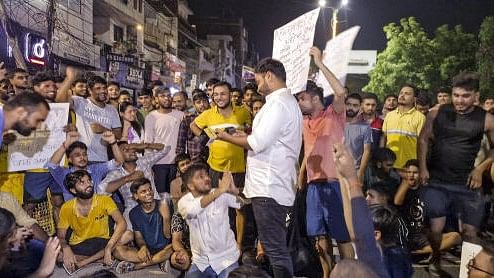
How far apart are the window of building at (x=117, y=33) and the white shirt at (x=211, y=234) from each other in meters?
23.3

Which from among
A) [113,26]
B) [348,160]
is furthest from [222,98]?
[113,26]

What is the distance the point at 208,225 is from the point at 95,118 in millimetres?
2480

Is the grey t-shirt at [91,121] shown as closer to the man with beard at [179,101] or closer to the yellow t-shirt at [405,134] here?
the man with beard at [179,101]

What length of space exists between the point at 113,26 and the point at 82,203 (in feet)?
72.6

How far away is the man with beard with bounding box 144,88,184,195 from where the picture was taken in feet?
22.8

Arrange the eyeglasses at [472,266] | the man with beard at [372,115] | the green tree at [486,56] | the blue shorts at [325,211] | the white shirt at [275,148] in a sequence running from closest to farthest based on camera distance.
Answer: the eyeglasses at [472,266], the white shirt at [275,148], the blue shorts at [325,211], the man with beard at [372,115], the green tree at [486,56]

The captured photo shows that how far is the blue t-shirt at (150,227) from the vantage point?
5492mm

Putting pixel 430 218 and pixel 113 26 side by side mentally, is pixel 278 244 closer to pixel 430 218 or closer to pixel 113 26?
pixel 430 218

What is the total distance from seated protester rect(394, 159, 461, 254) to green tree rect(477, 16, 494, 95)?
2503 centimetres

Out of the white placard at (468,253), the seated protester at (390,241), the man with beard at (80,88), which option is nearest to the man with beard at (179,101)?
the man with beard at (80,88)

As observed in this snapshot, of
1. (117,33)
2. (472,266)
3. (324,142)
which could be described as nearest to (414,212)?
(324,142)

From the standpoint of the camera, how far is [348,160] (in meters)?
2.19

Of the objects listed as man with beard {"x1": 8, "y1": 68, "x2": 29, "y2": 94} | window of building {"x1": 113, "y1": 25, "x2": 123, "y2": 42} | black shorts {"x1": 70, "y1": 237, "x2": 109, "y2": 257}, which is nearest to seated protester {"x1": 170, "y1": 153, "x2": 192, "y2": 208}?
black shorts {"x1": 70, "y1": 237, "x2": 109, "y2": 257}

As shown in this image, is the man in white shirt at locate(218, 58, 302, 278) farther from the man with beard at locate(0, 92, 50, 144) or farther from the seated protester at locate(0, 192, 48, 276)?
the seated protester at locate(0, 192, 48, 276)
